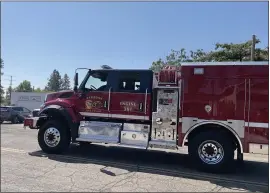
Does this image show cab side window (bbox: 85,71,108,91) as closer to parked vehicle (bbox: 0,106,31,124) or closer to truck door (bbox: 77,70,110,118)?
truck door (bbox: 77,70,110,118)

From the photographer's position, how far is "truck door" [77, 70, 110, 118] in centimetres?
934

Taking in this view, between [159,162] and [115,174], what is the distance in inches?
78.7

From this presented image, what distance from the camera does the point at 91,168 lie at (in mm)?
7629

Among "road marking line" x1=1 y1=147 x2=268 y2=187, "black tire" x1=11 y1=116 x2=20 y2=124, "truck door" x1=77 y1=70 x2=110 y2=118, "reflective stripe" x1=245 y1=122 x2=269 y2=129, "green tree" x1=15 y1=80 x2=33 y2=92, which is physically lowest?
"road marking line" x1=1 y1=147 x2=268 y2=187

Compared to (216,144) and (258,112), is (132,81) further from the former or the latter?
(258,112)

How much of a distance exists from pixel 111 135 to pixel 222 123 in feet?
10.1

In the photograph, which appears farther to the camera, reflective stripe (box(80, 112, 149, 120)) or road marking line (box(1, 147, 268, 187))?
reflective stripe (box(80, 112, 149, 120))

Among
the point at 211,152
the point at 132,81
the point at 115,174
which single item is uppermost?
the point at 132,81

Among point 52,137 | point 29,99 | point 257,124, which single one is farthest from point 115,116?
point 29,99

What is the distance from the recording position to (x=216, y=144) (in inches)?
301

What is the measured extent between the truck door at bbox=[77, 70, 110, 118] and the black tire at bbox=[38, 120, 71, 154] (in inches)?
28.8

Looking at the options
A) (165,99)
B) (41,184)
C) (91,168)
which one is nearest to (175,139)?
(165,99)

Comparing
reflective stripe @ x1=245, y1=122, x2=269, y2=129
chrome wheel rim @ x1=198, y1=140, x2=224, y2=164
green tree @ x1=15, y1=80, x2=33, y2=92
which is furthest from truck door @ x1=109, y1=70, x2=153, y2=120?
green tree @ x1=15, y1=80, x2=33, y2=92

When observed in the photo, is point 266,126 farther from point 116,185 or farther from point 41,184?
point 41,184
